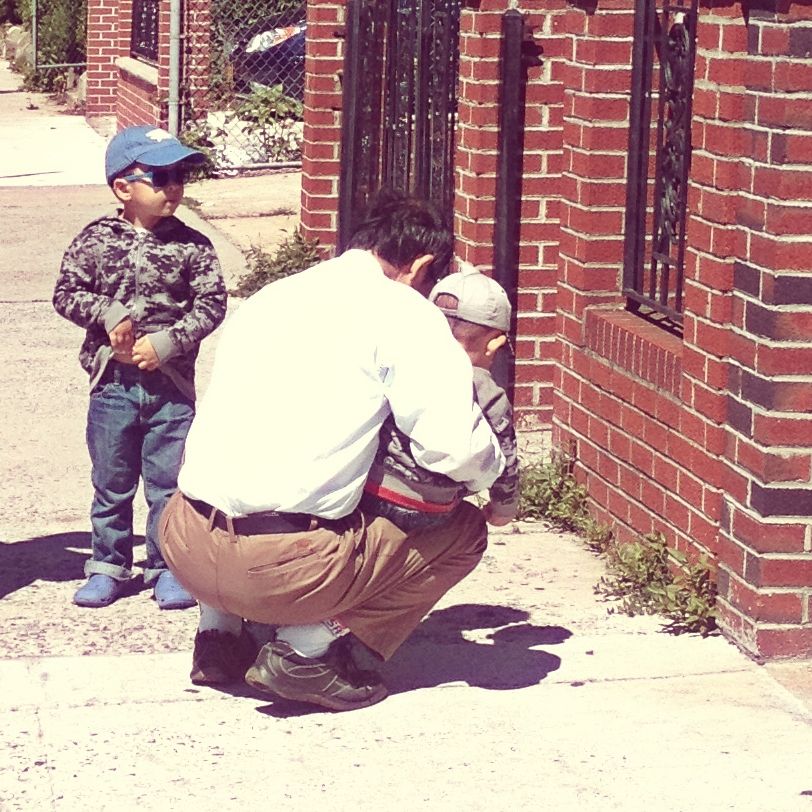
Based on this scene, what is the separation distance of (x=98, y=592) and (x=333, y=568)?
4.29 feet

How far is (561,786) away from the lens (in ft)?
14.7

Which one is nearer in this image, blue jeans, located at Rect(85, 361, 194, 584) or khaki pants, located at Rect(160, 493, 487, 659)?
khaki pants, located at Rect(160, 493, 487, 659)

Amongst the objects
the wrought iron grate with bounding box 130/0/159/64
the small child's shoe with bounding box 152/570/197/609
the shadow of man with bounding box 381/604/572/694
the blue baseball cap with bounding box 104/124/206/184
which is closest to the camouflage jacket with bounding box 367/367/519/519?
the shadow of man with bounding box 381/604/572/694

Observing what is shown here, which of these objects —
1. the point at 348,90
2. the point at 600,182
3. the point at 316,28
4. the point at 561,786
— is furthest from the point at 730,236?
the point at 316,28

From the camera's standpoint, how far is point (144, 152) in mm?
5664

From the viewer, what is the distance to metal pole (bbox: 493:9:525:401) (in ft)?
24.6

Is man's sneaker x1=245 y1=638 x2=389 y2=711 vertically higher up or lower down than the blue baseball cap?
lower down

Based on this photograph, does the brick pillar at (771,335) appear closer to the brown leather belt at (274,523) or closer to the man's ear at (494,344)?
the man's ear at (494,344)

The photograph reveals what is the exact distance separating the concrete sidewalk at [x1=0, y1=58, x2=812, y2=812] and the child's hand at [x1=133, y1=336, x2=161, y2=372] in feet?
2.53

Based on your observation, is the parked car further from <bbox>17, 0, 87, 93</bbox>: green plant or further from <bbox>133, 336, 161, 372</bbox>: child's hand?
<bbox>133, 336, 161, 372</bbox>: child's hand

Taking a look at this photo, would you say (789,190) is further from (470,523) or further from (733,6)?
(470,523)

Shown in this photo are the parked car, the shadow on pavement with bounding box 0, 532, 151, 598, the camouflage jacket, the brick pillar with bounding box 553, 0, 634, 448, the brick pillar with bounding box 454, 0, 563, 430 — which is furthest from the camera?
the parked car

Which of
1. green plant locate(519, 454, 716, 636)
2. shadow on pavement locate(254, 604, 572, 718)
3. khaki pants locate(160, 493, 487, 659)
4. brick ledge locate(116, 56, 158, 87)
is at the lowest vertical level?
shadow on pavement locate(254, 604, 572, 718)

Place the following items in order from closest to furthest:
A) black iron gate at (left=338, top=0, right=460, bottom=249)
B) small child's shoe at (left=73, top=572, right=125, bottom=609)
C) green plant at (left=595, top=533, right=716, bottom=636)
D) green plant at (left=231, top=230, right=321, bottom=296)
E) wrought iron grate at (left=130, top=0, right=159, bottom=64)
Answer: green plant at (left=595, top=533, right=716, bottom=636), small child's shoe at (left=73, top=572, right=125, bottom=609), black iron gate at (left=338, top=0, right=460, bottom=249), green plant at (left=231, top=230, right=321, bottom=296), wrought iron grate at (left=130, top=0, right=159, bottom=64)
